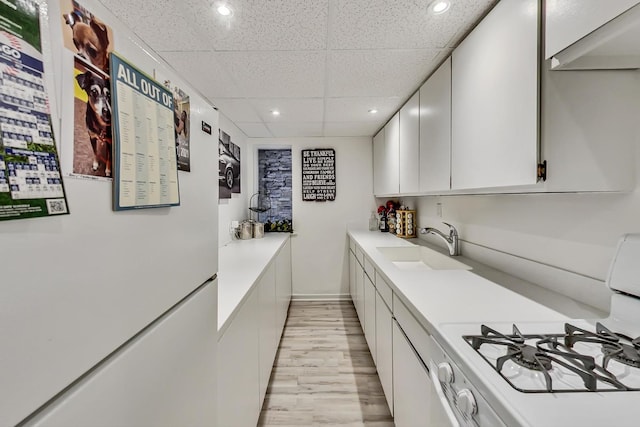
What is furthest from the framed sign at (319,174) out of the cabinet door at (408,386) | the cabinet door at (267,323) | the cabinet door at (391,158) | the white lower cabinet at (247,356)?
the cabinet door at (408,386)

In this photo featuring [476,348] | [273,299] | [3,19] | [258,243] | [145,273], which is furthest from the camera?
[258,243]

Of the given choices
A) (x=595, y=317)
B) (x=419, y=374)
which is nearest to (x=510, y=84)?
(x=595, y=317)

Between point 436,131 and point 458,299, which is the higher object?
point 436,131

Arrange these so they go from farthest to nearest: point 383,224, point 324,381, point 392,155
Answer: point 383,224 < point 392,155 < point 324,381

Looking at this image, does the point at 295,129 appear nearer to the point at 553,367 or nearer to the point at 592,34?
the point at 592,34

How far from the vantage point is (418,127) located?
212 cm

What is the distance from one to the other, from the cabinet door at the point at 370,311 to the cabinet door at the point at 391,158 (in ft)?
3.09

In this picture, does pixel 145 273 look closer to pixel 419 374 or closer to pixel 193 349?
pixel 193 349

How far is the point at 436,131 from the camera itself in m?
1.79

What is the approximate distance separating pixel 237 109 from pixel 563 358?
9.07 feet

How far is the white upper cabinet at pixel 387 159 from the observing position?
9.04ft

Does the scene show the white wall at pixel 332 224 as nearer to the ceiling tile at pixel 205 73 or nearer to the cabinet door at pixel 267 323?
the cabinet door at pixel 267 323

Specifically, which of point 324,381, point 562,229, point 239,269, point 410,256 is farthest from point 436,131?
point 324,381

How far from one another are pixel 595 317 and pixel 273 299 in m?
1.94
